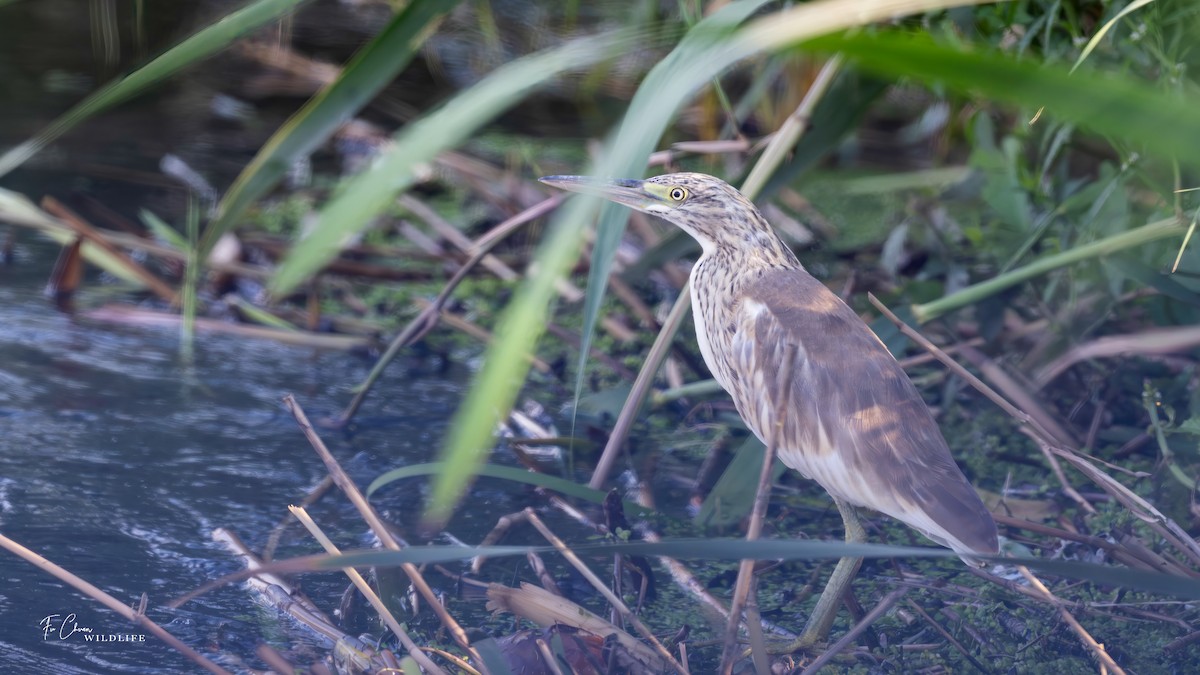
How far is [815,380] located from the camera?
5.35 ft

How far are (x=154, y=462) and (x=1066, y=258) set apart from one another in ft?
5.55

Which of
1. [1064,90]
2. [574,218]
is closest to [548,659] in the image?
[574,218]

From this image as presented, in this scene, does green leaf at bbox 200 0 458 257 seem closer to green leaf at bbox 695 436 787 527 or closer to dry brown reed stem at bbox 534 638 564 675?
dry brown reed stem at bbox 534 638 564 675

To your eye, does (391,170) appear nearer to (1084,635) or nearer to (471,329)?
(1084,635)

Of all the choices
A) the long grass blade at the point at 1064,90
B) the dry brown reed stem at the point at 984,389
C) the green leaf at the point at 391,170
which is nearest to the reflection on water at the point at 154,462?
the dry brown reed stem at the point at 984,389

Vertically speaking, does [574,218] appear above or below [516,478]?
above

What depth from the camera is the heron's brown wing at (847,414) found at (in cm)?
149

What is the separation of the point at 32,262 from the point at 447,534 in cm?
179

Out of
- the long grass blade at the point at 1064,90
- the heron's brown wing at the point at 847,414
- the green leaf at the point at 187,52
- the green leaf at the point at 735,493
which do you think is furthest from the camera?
the green leaf at the point at 735,493

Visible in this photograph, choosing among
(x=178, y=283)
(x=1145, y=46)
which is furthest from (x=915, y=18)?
(x=178, y=283)

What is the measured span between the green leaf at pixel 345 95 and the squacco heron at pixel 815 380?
1.11 ft

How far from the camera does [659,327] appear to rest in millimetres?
2430

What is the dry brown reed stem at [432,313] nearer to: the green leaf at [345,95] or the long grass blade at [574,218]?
the green leaf at [345,95]

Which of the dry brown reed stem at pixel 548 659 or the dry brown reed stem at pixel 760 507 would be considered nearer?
the dry brown reed stem at pixel 760 507
